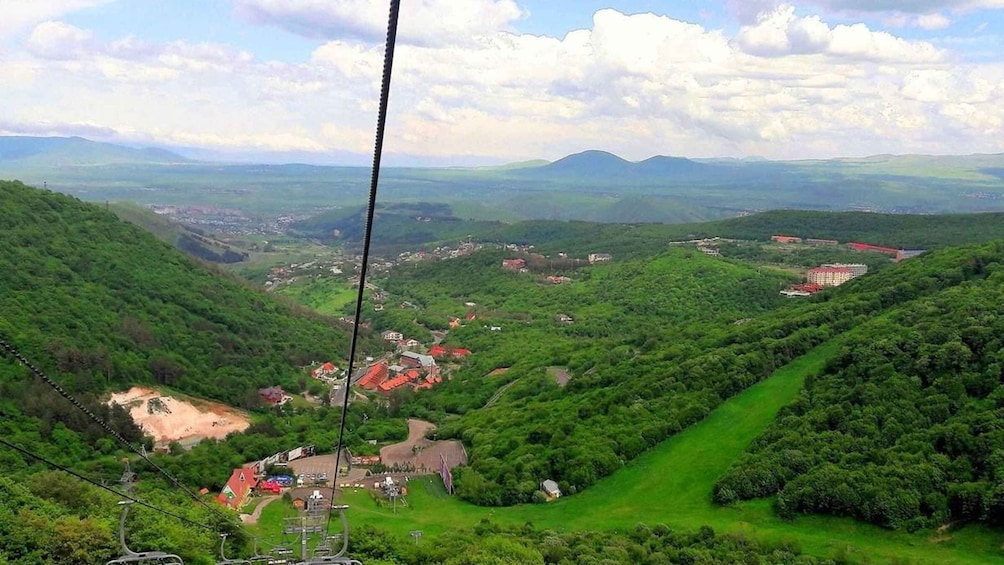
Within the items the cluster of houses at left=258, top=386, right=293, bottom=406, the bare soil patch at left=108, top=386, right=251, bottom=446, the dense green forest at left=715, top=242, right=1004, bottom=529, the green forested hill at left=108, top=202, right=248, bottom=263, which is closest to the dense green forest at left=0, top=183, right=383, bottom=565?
the cluster of houses at left=258, top=386, right=293, bottom=406

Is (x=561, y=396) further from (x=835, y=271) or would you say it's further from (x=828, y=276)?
(x=835, y=271)

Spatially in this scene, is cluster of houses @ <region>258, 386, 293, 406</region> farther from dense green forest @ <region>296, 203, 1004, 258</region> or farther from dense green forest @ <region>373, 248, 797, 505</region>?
dense green forest @ <region>296, 203, 1004, 258</region>

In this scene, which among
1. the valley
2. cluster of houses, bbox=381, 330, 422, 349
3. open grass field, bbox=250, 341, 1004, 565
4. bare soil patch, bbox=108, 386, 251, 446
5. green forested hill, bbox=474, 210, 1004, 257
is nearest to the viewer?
open grass field, bbox=250, 341, 1004, 565

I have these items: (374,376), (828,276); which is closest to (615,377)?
(374,376)

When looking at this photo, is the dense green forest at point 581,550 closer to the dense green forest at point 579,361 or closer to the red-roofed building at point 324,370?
the dense green forest at point 579,361

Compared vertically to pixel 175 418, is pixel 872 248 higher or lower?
higher

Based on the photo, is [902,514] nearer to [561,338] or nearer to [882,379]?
[882,379]

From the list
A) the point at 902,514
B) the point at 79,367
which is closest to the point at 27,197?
the point at 79,367
